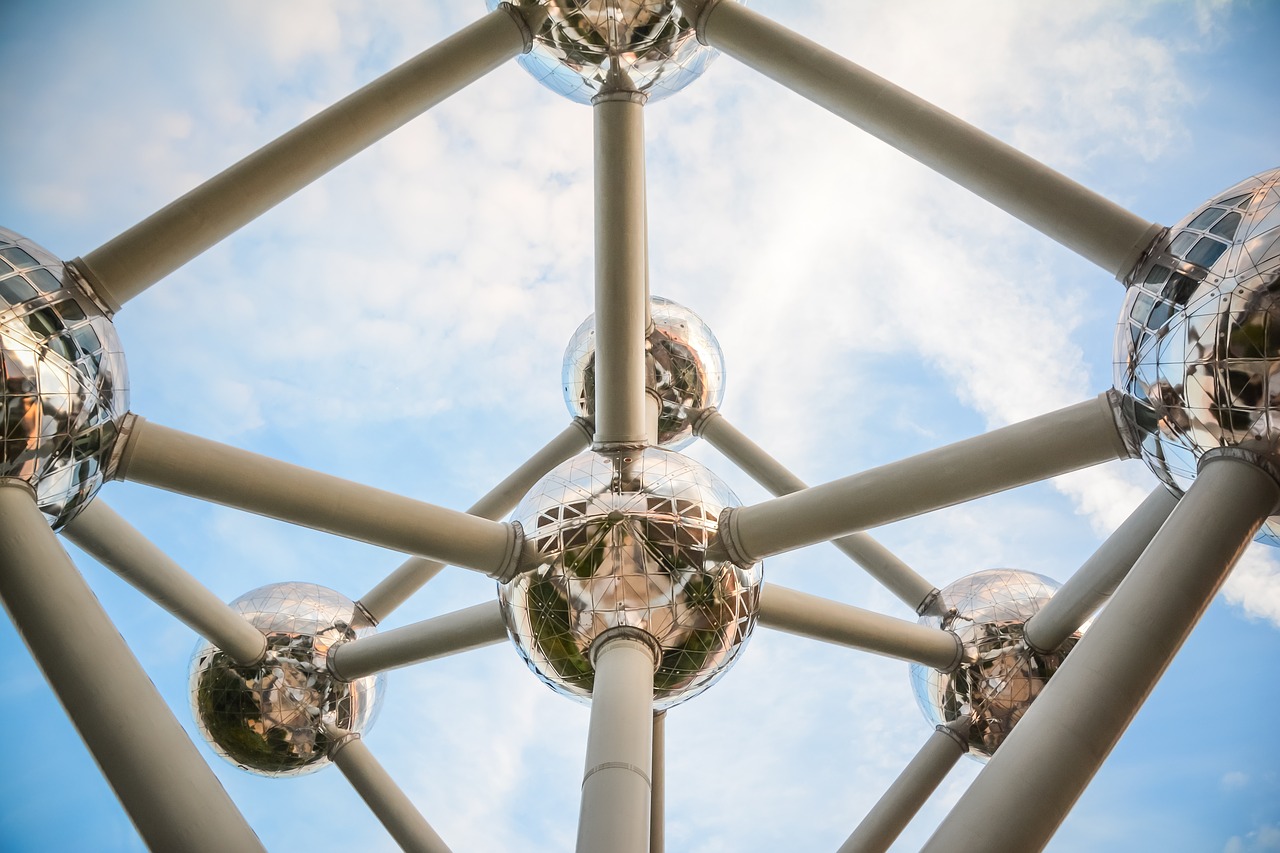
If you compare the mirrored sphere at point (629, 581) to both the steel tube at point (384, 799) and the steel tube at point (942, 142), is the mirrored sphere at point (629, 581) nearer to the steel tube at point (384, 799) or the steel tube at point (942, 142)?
the steel tube at point (942, 142)

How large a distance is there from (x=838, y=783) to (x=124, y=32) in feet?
53.4

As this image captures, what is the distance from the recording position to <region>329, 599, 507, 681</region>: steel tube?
7270mm

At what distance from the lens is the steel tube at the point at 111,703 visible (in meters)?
3.91

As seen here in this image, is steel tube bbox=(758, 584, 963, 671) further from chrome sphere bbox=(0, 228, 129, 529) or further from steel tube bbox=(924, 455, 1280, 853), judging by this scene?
chrome sphere bbox=(0, 228, 129, 529)

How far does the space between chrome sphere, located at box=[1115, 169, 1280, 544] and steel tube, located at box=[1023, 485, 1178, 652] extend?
1.40m

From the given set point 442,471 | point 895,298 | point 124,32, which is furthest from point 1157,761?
point 124,32

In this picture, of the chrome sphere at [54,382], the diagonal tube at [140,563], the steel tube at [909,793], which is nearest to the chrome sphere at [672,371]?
the steel tube at [909,793]

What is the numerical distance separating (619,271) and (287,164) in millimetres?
2156

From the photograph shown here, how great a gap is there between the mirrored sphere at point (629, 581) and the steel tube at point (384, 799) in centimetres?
284

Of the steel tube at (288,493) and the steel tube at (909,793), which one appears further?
the steel tube at (909,793)

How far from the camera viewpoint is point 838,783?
19.1 metres

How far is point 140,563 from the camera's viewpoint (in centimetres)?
706

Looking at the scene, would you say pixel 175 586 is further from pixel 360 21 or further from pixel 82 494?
pixel 360 21

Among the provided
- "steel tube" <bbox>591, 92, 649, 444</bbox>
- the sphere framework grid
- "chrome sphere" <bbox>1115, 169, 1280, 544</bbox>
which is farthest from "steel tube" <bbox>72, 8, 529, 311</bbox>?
"chrome sphere" <bbox>1115, 169, 1280, 544</bbox>
